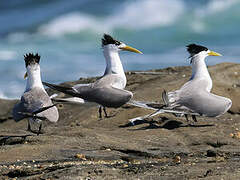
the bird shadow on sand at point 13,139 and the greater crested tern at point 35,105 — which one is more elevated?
the greater crested tern at point 35,105

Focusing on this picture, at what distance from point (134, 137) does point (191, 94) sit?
6.01 feet

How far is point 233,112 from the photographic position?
13.3m

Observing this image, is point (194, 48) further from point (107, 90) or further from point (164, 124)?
point (107, 90)

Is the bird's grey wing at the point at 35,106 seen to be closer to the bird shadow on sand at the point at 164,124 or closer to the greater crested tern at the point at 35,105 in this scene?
the greater crested tern at the point at 35,105

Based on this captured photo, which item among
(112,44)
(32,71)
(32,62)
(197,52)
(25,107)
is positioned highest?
(197,52)

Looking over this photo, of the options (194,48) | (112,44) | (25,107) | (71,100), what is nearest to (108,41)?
(112,44)

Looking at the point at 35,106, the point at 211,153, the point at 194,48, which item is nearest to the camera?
the point at 211,153

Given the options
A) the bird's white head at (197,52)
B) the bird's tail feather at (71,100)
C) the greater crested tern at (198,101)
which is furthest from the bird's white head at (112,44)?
the bird's white head at (197,52)

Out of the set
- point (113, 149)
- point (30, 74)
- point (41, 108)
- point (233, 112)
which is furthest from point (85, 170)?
point (233, 112)

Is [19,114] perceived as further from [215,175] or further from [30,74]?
[215,175]

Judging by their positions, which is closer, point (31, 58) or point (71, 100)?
point (71, 100)

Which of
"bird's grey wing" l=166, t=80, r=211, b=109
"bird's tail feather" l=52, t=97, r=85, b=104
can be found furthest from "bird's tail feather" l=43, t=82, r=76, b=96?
"bird's grey wing" l=166, t=80, r=211, b=109

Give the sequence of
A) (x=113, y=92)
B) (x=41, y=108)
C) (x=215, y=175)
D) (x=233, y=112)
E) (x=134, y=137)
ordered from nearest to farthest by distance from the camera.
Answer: (x=215, y=175)
(x=113, y=92)
(x=41, y=108)
(x=134, y=137)
(x=233, y=112)

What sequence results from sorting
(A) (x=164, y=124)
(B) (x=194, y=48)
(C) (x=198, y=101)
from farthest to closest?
(B) (x=194, y=48), (A) (x=164, y=124), (C) (x=198, y=101)
